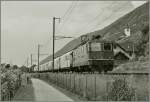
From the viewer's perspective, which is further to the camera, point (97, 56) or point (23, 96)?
point (97, 56)

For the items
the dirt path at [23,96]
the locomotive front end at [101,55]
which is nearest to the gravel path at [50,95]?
the dirt path at [23,96]

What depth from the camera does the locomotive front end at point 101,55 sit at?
26.0 meters

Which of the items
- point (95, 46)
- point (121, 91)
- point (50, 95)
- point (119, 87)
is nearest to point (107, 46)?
point (95, 46)

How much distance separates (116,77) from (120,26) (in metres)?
162

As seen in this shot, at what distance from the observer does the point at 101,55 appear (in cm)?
2680

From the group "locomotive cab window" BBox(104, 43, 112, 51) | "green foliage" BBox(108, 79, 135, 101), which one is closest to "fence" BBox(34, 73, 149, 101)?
"green foliage" BBox(108, 79, 135, 101)

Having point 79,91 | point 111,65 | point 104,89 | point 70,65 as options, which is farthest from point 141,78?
point 70,65

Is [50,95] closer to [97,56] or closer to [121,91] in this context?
[97,56]

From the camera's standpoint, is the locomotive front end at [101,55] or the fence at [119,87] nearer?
the fence at [119,87]

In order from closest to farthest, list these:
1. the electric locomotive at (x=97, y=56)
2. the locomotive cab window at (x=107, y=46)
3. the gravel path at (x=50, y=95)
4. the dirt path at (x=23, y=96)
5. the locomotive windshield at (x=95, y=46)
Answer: the dirt path at (x=23, y=96) < the gravel path at (x=50, y=95) < the electric locomotive at (x=97, y=56) < the locomotive windshield at (x=95, y=46) < the locomotive cab window at (x=107, y=46)

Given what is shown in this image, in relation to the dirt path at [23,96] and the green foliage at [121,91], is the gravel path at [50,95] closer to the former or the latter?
the dirt path at [23,96]

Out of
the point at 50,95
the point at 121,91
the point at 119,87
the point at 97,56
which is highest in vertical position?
the point at 97,56

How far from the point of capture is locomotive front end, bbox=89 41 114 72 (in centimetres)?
2595

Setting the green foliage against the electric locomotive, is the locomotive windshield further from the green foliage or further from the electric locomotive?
the green foliage
